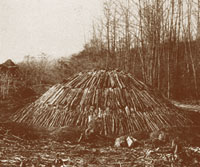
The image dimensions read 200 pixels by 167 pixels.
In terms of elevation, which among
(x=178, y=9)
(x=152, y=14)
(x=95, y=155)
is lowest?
(x=95, y=155)

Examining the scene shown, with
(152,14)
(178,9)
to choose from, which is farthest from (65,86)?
(178,9)

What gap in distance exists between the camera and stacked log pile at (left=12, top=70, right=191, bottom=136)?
536 centimetres

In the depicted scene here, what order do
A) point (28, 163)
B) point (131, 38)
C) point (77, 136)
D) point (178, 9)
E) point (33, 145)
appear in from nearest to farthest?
point (28, 163)
point (33, 145)
point (77, 136)
point (178, 9)
point (131, 38)

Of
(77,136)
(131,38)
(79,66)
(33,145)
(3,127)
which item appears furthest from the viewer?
(79,66)

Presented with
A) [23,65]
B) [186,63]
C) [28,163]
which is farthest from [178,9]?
[28,163]

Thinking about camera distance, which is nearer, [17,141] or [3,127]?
[17,141]

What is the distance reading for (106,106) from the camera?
5.50 metres

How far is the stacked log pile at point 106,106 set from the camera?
17.6 feet

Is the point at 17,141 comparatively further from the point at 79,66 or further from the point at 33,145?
the point at 79,66

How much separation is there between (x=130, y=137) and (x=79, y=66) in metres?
21.0

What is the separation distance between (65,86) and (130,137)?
1.92 m

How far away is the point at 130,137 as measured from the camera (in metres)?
4.70

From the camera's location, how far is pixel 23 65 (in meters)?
19.7

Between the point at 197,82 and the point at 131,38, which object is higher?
the point at 131,38
